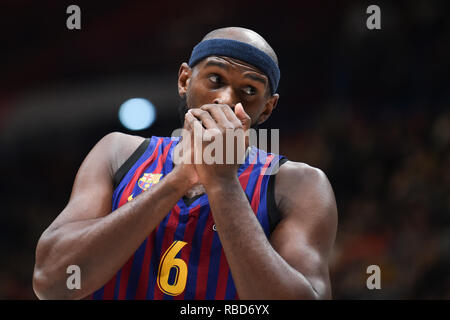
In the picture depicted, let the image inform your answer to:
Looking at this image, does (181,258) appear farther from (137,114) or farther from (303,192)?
(137,114)

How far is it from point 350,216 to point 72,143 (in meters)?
3.53

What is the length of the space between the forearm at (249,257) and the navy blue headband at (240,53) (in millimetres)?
580

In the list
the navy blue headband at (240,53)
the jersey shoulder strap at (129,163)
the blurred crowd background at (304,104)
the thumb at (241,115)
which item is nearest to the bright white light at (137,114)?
the blurred crowd background at (304,104)

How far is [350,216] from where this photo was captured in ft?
16.0

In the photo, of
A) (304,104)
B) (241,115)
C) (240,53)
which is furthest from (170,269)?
(304,104)

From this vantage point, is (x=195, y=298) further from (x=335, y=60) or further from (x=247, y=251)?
(x=335, y=60)

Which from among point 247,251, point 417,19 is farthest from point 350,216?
point 247,251

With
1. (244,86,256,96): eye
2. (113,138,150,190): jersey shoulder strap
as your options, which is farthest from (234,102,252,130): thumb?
(113,138,150,190): jersey shoulder strap

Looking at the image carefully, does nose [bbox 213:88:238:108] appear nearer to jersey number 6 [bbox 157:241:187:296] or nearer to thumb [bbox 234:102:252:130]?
thumb [bbox 234:102:252:130]

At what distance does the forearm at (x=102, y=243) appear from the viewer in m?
1.54

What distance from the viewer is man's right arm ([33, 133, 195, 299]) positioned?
154cm

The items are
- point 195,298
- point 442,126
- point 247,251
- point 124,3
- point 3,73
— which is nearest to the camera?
point 247,251

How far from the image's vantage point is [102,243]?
5.05 feet

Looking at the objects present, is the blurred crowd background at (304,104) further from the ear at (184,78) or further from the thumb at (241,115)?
the thumb at (241,115)
